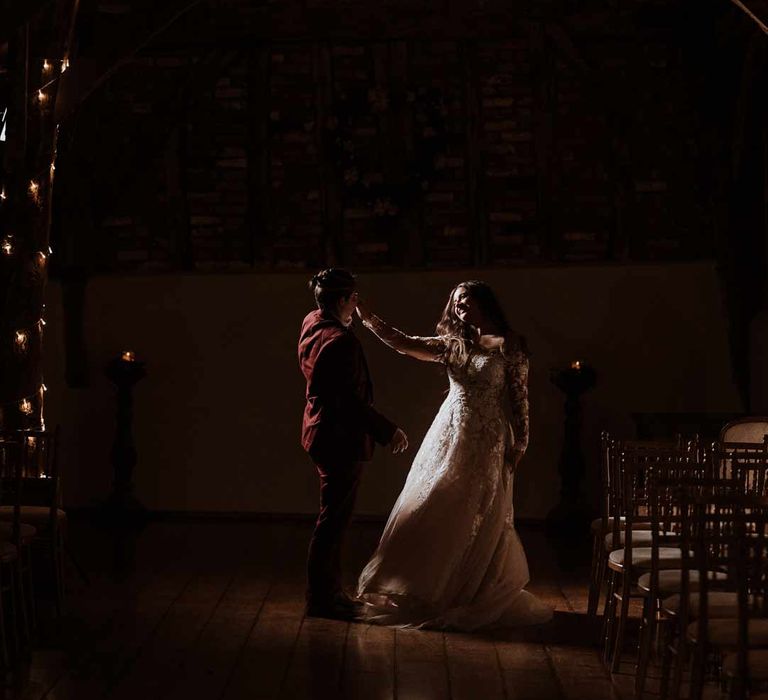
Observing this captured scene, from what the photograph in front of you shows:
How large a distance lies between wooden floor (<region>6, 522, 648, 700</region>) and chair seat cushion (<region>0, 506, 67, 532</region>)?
0.40 metres

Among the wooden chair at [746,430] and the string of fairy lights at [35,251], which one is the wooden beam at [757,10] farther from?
the string of fairy lights at [35,251]

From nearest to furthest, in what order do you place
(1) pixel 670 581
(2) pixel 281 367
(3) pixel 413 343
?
(1) pixel 670 581 < (3) pixel 413 343 < (2) pixel 281 367

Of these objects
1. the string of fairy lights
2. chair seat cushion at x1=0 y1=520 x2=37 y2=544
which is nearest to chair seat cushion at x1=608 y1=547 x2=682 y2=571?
chair seat cushion at x1=0 y1=520 x2=37 y2=544

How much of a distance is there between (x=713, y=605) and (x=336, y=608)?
7.34 feet

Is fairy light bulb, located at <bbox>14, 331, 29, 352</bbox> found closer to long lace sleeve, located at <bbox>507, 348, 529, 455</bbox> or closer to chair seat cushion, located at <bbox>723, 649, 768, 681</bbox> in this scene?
long lace sleeve, located at <bbox>507, 348, 529, 455</bbox>

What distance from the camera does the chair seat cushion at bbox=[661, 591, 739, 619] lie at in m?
3.85

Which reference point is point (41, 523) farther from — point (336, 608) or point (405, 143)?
point (405, 143)

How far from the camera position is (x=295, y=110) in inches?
353

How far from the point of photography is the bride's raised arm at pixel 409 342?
5.95 metres

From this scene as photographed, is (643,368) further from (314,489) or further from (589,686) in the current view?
(589,686)

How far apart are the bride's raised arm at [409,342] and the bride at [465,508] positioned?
0.04 ft

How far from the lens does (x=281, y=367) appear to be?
9086mm

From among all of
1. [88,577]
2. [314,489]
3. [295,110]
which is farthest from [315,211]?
[88,577]

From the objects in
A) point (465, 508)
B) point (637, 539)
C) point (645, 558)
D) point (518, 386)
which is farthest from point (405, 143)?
point (645, 558)
